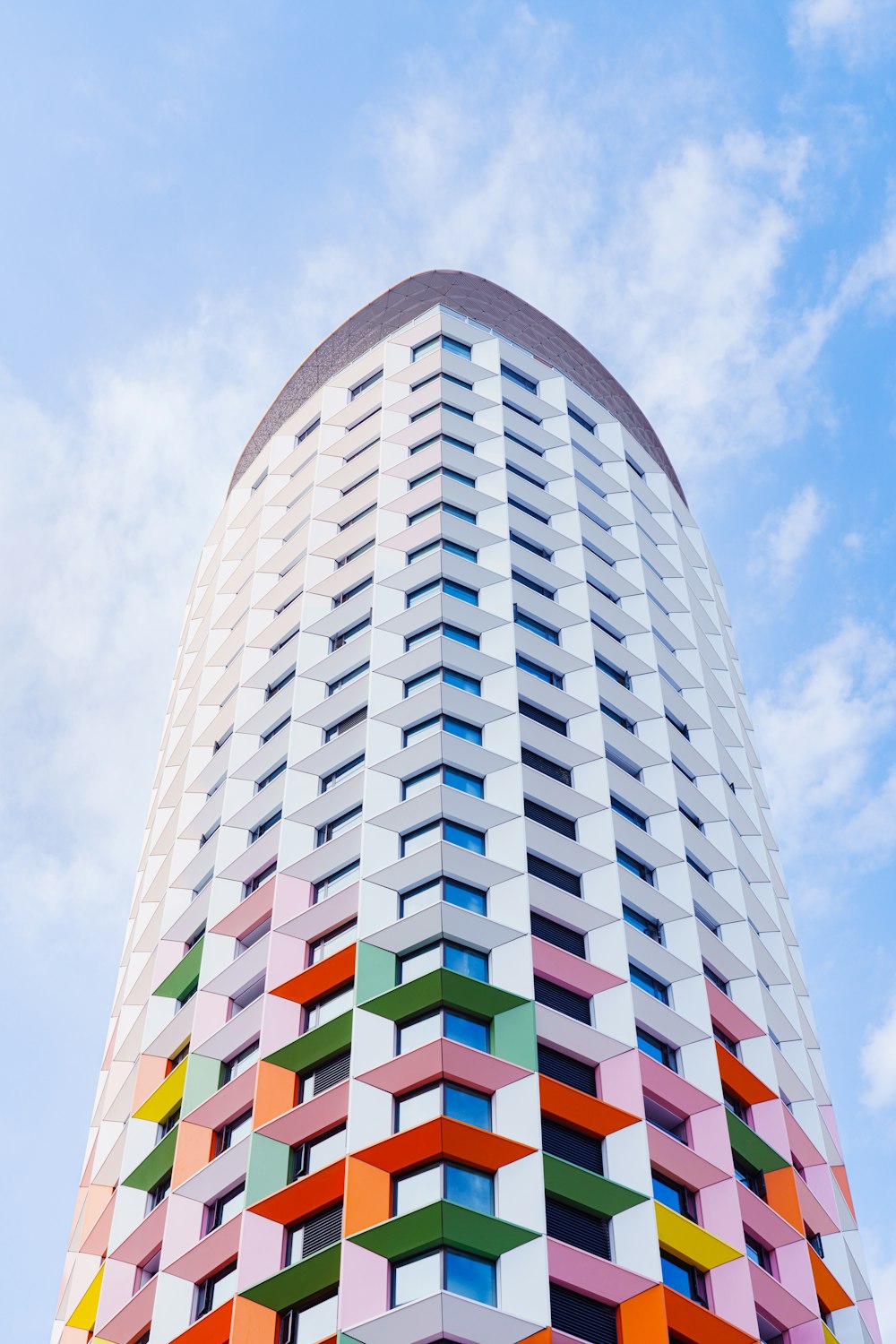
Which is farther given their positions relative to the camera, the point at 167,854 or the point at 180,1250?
the point at 167,854

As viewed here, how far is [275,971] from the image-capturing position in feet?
148

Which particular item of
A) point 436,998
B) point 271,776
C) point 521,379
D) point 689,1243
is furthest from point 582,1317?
point 521,379

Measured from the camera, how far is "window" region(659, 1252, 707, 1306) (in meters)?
39.6

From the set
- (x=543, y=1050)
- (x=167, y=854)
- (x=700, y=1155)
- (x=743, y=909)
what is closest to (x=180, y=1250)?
(x=543, y=1050)

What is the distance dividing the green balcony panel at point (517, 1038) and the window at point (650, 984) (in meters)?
5.86

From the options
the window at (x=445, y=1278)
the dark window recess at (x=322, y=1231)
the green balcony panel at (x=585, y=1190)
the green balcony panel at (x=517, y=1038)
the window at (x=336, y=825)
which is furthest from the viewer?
the window at (x=336, y=825)

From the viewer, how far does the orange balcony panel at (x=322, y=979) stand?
43625 mm

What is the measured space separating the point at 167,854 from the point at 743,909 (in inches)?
794

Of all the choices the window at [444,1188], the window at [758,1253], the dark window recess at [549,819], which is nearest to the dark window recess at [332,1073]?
the window at [444,1188]

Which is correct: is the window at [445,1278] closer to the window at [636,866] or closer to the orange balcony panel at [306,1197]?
the orange balcony panel at [306,1197]

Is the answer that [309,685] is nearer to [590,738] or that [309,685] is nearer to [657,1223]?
[590,738]

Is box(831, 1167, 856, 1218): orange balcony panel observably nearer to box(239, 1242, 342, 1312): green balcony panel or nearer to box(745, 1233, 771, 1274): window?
box(745, 1233, 771, 1274): window

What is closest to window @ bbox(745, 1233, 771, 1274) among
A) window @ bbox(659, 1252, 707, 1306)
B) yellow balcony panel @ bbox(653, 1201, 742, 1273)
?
yellow balcony panel @ bbox(653, 1201, 742, 1273)

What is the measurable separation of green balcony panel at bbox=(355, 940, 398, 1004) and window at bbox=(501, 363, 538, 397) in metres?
33.2
